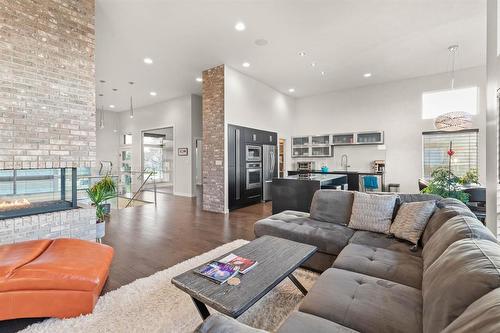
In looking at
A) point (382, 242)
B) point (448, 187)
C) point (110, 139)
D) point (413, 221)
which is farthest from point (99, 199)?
point (110, 139)

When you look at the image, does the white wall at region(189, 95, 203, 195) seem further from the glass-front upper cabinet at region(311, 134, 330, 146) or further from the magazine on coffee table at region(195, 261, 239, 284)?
the magazine on coffee table at region(195, 261, 239, 284)

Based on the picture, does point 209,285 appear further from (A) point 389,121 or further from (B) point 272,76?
(A) point 389,121

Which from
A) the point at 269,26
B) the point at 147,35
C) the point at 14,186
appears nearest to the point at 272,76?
the point at 269,26

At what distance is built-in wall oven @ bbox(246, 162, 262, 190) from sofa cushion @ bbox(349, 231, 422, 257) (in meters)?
4.08

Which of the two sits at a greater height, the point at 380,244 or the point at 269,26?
the point at 269,26

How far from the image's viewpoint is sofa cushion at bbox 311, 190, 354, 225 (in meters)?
3.01

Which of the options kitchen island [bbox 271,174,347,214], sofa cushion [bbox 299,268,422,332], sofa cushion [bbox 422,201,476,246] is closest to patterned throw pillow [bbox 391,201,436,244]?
sofa cushion [bbox 422,201,476,246]

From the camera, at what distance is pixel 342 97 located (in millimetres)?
7812

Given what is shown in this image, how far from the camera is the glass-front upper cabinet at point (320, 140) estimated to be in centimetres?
801

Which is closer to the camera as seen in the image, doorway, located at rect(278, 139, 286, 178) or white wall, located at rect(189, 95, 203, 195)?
white wall, located at rect(189, 95, 203, 195)

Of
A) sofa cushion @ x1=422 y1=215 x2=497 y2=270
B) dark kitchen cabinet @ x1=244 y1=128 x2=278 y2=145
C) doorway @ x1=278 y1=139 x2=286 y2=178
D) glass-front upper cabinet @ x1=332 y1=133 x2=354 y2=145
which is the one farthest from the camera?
doorway @ x1=278 y1=139 x2=286 y2=178

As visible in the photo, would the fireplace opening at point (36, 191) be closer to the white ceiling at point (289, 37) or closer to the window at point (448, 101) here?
the white ceiling at point (289, 37)

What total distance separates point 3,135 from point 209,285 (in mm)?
2917

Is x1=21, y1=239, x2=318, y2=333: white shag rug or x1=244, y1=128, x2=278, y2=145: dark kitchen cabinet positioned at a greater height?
x1=244, y1=128, x2=278, y2=145: dark kitchen cabinet
